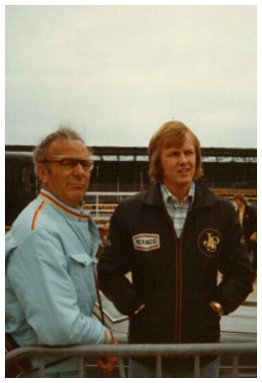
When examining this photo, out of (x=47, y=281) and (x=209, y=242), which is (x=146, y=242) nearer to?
(x=209, y=242)

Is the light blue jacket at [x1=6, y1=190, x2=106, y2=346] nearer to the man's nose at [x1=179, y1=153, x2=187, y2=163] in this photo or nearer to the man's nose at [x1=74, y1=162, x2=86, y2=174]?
the man's nose at [x1=74, y1=162, x2=86, y2=174]

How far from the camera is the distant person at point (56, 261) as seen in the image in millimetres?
1055

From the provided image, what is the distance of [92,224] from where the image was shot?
1280 mm

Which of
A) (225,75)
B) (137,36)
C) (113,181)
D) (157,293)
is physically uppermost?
(137,36)

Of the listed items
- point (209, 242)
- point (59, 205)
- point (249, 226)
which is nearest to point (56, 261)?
point (59, 205)

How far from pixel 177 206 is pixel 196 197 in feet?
0.24

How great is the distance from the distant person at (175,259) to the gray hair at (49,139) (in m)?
0.30

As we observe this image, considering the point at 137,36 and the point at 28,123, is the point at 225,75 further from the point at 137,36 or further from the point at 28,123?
the point at 28,123

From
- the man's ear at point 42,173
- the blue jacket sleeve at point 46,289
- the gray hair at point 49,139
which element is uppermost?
the gray hair at point 49,139

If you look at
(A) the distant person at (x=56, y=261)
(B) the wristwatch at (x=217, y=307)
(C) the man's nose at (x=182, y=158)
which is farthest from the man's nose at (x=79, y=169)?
(B) the wristwatch at (x=217, y=307)

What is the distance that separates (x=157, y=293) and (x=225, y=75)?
1022mm

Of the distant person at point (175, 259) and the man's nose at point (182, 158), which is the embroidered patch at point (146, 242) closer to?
the distant person at point (175, 259)

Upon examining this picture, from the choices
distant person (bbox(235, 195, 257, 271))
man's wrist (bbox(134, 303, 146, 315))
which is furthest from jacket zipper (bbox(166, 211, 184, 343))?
distant person (bbox(235, 195, 257, 271))
